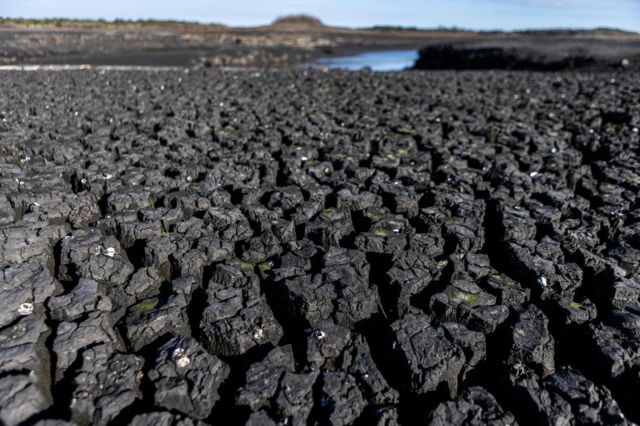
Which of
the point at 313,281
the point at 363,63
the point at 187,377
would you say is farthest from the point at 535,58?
the point at 187,377

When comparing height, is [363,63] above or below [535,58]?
below

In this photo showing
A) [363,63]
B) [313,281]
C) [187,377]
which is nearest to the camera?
[187,377]

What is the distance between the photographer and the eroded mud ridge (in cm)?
195

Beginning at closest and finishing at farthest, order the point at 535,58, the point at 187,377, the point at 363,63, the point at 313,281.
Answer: the point at 187,377 → the point at 313,281 → the point at 535,58 → the point at 363,63

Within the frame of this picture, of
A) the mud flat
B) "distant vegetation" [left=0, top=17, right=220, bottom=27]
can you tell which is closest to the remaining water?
the mud flat

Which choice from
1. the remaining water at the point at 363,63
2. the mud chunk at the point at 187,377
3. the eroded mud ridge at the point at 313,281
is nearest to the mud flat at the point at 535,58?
the remaining water at the point at 363,63

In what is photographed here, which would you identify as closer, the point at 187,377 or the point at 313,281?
the point at 187,377

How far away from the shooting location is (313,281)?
8.90ft

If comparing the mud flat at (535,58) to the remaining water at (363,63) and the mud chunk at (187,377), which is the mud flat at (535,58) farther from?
the mud chunk at (187,377)

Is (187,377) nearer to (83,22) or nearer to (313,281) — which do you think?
(313,281)

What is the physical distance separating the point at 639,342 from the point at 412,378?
1260 millimetres

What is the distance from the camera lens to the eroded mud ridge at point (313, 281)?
1.95 meters

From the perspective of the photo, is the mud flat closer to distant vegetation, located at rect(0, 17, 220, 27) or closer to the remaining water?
the remaining water

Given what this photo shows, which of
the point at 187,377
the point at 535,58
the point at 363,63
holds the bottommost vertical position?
the point at 363,63
